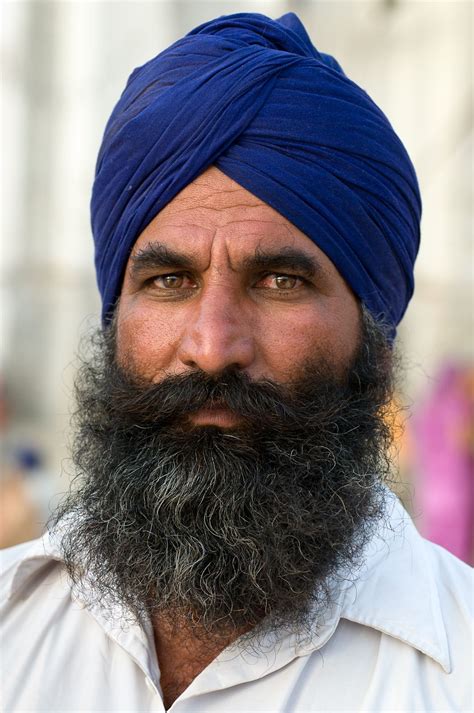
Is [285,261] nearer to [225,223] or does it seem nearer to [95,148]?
[225,223]

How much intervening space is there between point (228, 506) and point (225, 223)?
2.46 feet

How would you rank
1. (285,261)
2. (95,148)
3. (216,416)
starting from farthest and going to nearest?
1. (95,148)
2. (285,261)
3. (216,416)

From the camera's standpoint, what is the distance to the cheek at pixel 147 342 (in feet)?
7.62

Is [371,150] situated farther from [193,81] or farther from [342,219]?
[193,81]

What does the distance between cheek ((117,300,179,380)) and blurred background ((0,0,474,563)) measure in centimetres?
446

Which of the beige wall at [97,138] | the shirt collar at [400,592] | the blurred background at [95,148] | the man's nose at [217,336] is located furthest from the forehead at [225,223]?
the beige wall at [97,138]

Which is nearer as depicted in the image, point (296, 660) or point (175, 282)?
point (296, 660)

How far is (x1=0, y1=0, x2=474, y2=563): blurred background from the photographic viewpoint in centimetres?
919

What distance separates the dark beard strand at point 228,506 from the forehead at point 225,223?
1.14 ft

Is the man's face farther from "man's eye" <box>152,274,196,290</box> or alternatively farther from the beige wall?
the beige wall

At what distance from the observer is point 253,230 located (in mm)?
2291

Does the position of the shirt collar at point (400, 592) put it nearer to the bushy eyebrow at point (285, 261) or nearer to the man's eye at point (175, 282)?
the bushy eyebrow at point (285, 261)

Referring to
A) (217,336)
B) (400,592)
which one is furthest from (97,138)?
(400,592)

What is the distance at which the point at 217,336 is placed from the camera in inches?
85.0
